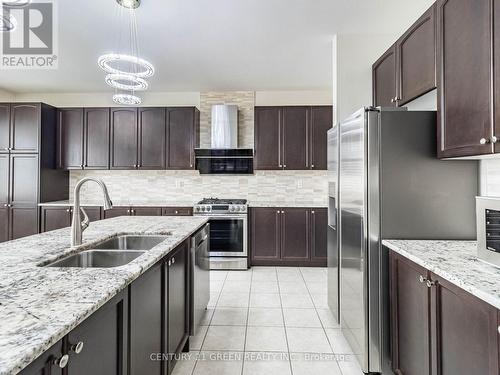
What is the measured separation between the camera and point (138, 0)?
2.26 meters

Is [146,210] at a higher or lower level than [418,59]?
lower

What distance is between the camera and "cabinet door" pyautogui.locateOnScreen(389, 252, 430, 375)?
4.74 feet

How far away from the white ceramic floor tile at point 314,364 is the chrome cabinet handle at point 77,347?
154 centimetres

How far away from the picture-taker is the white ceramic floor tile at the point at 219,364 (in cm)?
193

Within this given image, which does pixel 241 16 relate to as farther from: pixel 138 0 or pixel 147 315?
pixel 147 315

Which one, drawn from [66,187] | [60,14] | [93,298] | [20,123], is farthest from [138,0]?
[66,187]

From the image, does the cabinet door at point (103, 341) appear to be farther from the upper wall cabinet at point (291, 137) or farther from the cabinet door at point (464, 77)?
the upper wall cabinet at point (291, 137)

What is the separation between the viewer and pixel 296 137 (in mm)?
4383

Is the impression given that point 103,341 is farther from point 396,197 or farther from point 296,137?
point 296,137

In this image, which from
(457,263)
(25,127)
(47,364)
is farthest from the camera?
(25,127)

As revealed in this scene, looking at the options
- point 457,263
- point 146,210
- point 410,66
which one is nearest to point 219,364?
point 457,263

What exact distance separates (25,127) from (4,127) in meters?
0.30

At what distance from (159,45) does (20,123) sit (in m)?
2.61

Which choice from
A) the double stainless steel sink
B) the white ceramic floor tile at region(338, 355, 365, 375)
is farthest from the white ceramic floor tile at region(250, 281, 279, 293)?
the double stainless steel sink
